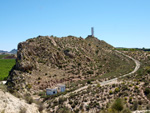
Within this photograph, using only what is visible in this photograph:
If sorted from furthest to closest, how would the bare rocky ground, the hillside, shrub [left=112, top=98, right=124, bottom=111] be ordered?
the hillside
the bare rocky ground
shrub [left=112, top=98, right=124, bottom=111]

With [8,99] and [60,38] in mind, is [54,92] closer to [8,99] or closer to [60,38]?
[8,99]

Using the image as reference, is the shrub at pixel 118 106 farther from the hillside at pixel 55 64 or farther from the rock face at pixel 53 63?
the rock face at pixel 53 63

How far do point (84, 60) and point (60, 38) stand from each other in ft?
40.4

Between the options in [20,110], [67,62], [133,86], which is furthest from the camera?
[67,62]

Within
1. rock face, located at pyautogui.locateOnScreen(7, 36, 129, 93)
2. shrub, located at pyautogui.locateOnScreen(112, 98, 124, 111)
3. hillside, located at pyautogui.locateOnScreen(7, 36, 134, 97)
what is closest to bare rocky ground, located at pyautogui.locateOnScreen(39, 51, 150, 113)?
shrub, located at pyautogui.locateOnScreen(112, 98, 124, 111)

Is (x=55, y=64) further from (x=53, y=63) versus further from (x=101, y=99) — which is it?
(x=101, y=99)

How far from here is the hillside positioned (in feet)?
99.2

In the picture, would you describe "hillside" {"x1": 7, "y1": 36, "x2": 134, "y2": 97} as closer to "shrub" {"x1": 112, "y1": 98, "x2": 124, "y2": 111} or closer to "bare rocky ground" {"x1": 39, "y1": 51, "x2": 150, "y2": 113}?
"bare rocky ground" {"x1": 39, "y1": 51, "x2": 150, "y2": 113}

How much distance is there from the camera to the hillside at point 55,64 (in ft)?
99.2

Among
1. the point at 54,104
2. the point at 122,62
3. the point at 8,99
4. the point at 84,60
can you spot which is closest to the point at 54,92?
the point at 54,104

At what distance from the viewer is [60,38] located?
166ft

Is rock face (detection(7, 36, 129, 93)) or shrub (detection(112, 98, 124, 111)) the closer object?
shrub (detection(112, 98, 124, 111))

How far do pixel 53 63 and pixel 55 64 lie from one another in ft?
1.82

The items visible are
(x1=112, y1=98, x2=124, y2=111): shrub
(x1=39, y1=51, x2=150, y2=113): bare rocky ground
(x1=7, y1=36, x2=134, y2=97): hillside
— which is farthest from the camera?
(x1=7, y1=36, x2=134, y2=97): hillside
